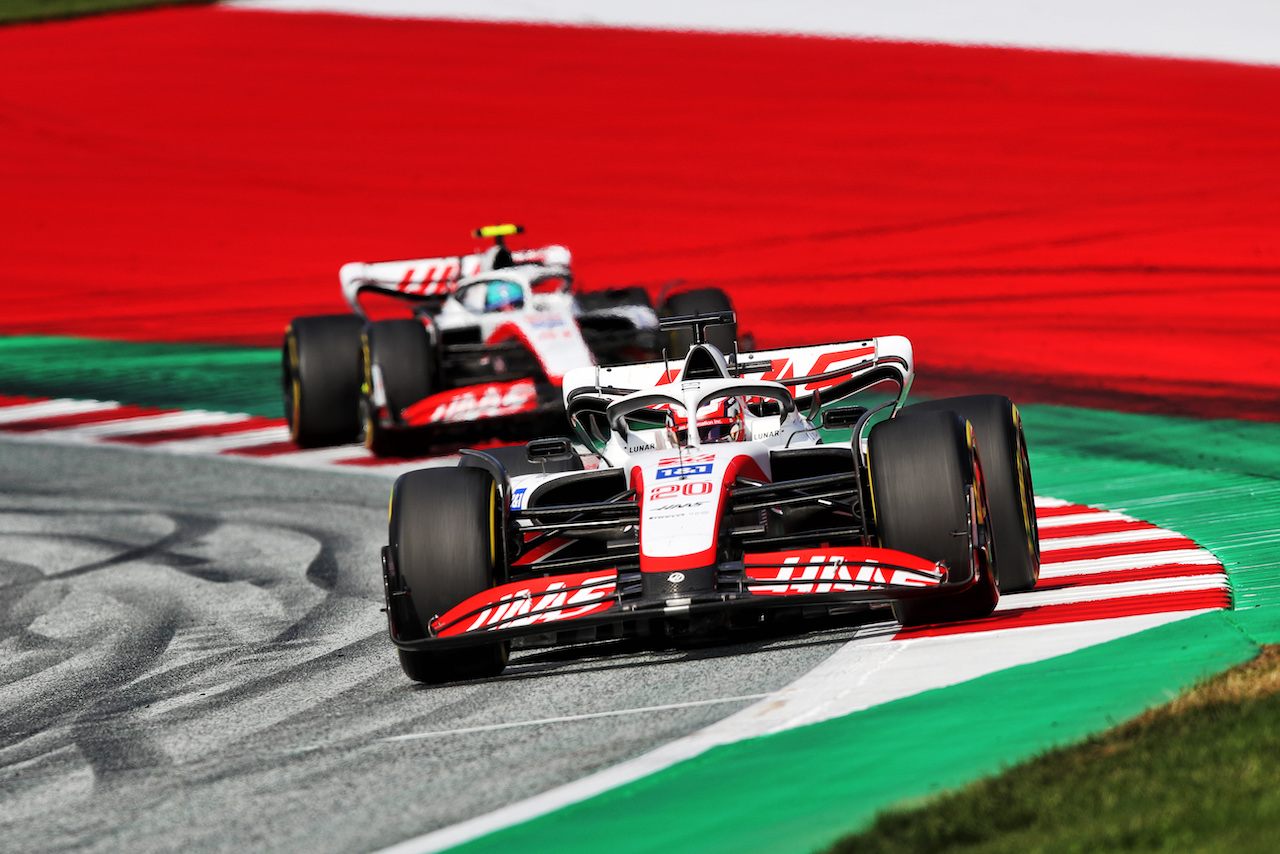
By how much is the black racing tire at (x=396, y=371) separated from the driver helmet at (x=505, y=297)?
2.58 ft

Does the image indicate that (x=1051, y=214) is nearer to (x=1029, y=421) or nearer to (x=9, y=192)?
(x=1029, y=421)

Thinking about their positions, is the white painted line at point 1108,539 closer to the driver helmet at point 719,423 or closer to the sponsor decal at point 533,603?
the driver helmet at point 719,423

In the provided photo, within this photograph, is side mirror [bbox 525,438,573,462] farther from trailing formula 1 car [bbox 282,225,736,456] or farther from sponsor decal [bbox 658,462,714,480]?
trailing formula 1 car [bbox 282,225,736,456]

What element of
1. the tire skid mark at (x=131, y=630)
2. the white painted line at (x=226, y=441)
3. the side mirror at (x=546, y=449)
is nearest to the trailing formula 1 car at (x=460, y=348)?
the white painted line at (x=226, y=441)

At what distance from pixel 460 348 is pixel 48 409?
521 centimetres

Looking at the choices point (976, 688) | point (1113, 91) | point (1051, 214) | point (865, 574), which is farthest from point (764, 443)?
point (1113, 91)

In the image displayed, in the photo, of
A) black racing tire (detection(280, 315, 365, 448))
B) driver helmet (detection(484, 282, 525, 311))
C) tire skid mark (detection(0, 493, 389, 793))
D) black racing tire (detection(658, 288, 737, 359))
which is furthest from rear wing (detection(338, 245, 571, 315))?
tire skid mark (detection(0, 493, 389, 793))

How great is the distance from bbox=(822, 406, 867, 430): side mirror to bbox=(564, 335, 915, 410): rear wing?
0.74 feet

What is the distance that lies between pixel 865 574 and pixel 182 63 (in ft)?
97.2

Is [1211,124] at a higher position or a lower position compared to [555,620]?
higher

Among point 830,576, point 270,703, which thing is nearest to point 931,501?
point 830,576

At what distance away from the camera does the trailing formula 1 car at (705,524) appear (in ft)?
23.0

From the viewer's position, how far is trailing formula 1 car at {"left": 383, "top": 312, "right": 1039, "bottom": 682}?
7004 mm

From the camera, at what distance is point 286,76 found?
33750 millimetres
